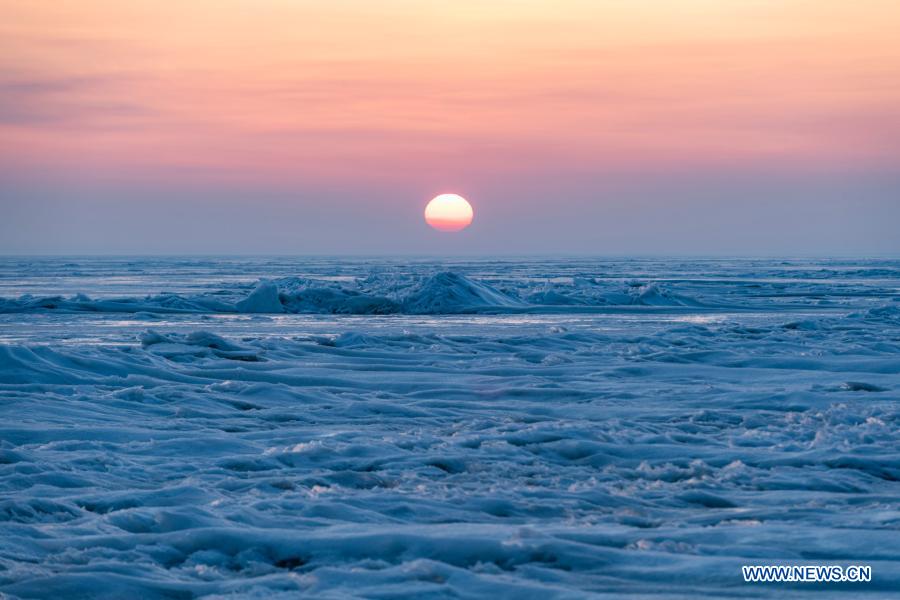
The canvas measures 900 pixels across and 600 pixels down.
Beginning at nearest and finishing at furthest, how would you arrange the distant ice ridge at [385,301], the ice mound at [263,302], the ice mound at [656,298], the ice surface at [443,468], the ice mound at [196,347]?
the ice surface at [443,468]
the ice mound at [196,347]
the distant ice ridge at [385,301]
the ice mound at [263,302]
the ice mound at [656,298]

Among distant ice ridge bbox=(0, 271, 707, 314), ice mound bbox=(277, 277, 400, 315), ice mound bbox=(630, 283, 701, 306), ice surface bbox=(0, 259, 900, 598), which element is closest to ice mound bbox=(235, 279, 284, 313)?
distant ice ridge bbox=(0, 271, 707, 314)

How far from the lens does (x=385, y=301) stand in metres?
25.0

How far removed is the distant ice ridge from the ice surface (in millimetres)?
10732

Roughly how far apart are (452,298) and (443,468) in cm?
1862

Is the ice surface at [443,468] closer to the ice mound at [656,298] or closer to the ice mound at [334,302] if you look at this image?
the ice mound at [334,302]

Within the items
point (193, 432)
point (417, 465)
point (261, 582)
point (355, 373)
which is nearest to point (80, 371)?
point (355, 373)

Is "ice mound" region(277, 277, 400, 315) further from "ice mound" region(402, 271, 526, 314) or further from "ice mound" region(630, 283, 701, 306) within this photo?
"ice mound" region(630, 283, 701, 306)

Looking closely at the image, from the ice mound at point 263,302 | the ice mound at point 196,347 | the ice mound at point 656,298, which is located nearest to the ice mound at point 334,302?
the ice mound at point 263,302

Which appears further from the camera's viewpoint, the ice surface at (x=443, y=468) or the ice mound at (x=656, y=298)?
the ice mound at (x=656, y=298)

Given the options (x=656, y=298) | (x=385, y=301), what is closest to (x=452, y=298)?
(x=385, y=301)

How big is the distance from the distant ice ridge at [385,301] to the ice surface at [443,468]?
1073 cm

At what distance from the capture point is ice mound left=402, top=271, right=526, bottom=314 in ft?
78.5

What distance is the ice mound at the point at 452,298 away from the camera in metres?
23.9

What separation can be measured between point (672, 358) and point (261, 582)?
856cm
